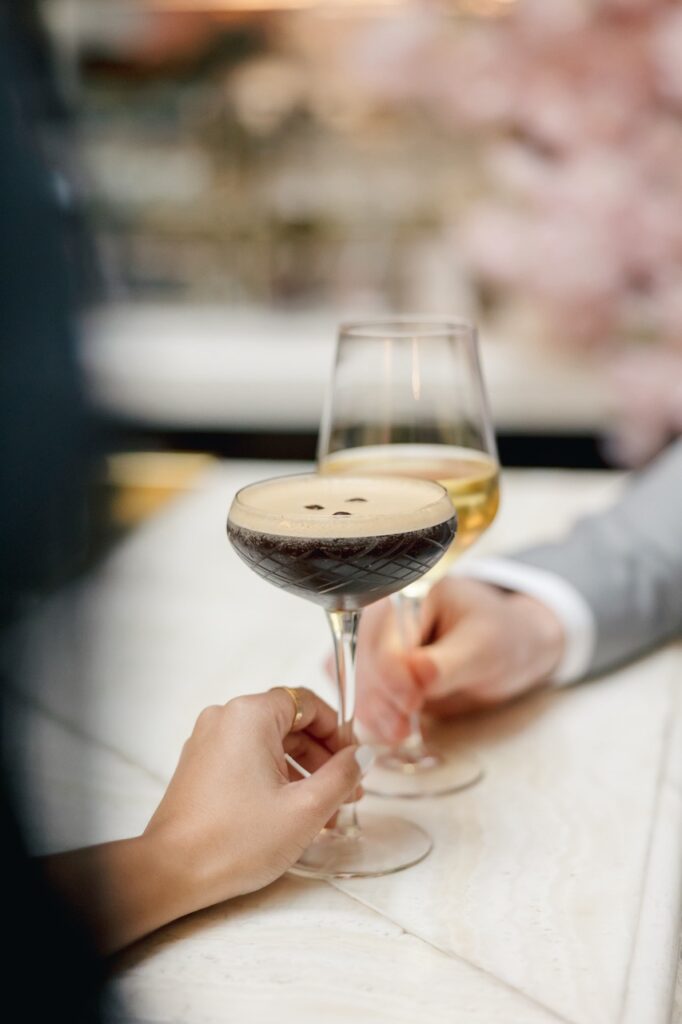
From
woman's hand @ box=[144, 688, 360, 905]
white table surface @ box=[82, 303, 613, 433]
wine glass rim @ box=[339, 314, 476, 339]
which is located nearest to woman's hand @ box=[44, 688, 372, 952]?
woman's hand @ box=[144, 688, 360, 905]

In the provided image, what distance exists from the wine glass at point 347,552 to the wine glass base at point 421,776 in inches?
1.8

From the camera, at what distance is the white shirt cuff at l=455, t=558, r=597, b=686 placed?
95 cm

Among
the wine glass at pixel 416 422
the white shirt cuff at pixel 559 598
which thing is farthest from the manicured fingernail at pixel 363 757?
the white shirt cuff at pixel 559 598

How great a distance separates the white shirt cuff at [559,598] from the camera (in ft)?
3.13

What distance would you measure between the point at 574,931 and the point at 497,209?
3015 millimetres

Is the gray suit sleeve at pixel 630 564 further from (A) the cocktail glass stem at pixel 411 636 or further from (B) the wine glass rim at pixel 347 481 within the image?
(B) the wine glass rim at pixel 347 481

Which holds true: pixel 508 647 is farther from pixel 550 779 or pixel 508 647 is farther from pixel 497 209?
pixel 497 209

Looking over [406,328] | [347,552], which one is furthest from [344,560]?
[406,328]

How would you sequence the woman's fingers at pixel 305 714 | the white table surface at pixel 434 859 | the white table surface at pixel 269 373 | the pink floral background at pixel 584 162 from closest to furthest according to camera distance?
the white table surface at pixel 434 859 → the woman's fingers at pixel 305 714 → the pink floral background at pixel 584 162 → the white table surface at pixel 269 373

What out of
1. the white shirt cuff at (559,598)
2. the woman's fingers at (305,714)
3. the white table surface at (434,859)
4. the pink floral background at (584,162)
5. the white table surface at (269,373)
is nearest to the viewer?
the white table surface at (434,859)

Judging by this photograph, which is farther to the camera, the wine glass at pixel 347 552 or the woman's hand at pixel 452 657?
the woman's hand at pixel 452 657

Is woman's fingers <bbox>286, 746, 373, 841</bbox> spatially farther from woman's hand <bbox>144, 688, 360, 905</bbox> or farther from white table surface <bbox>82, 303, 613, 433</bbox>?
white table surface <bbox>82, 303, 613, 433</bbox>

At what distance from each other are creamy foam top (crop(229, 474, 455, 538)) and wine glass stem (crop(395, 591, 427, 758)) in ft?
0.56

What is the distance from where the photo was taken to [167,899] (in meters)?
0.61
